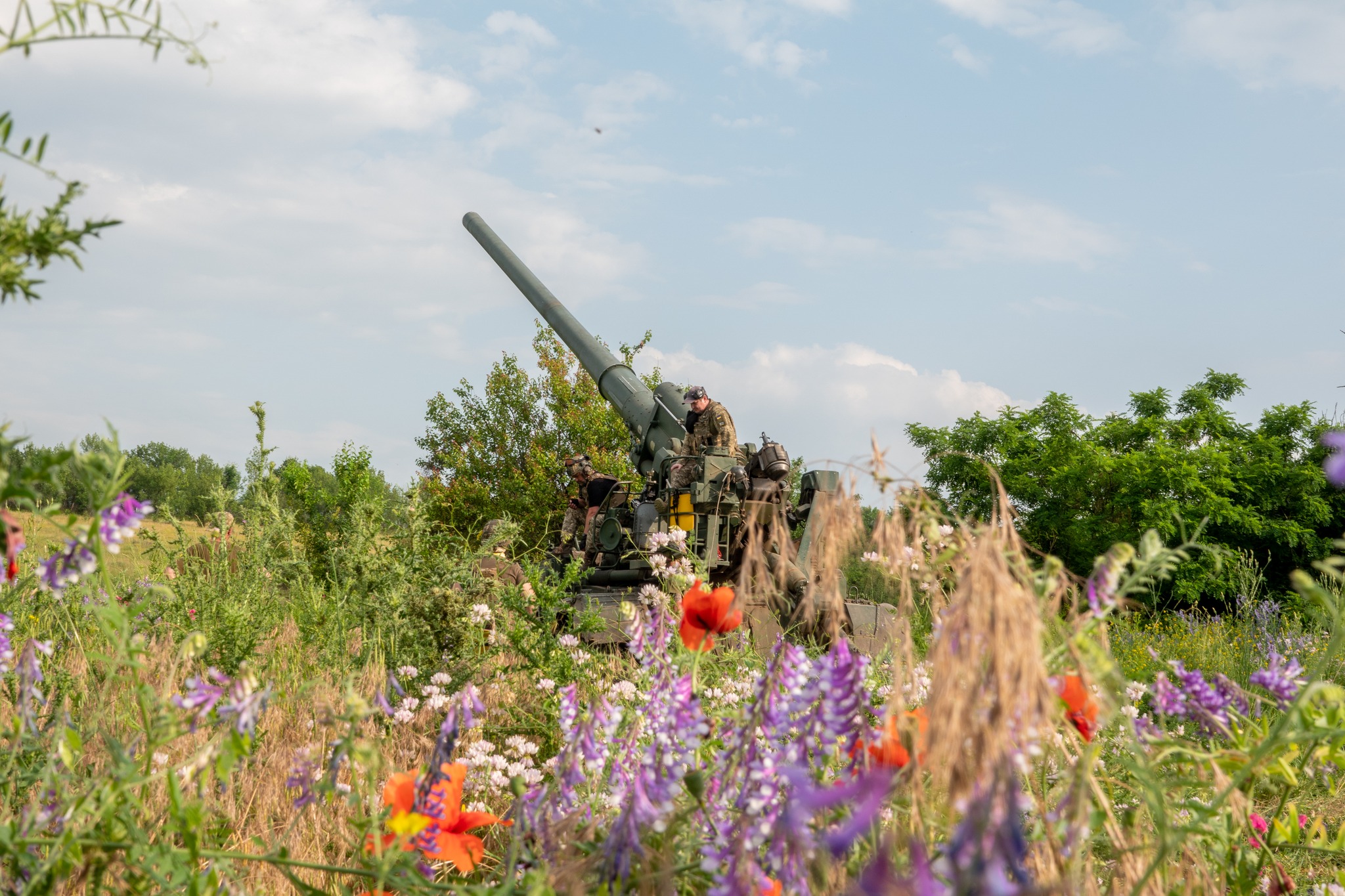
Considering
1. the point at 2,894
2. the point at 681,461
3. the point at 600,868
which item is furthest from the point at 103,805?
the point at 681,461

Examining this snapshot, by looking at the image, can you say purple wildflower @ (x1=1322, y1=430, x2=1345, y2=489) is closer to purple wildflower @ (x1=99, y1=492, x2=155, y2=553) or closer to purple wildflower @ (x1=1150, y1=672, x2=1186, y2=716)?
purple wildflower @ (x1=1150, y1=672, x2=1186, y2=716)

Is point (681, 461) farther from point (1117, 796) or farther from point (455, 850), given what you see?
point (455, 850)

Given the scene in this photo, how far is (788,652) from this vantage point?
133 centimetres

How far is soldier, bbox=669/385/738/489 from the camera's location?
8070 millimetres

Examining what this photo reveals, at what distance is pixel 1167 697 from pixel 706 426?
6719mm

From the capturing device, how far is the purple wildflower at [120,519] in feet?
4.02

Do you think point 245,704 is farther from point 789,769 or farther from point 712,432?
point 712,432

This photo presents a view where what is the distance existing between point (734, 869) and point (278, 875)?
162 cm

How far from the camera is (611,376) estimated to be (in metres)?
10.3

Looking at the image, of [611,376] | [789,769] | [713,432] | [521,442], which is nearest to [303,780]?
[789,769]

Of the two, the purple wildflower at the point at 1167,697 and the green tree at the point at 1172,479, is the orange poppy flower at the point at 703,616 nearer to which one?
the purple wildflower at the point at 1167,697

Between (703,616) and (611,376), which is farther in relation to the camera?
(611,376)

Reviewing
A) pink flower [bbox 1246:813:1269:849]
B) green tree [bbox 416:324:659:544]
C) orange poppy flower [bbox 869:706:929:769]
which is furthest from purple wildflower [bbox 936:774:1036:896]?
green tree [bbox 416:324:659:544]

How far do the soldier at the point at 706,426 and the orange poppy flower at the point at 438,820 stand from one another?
649 centimetres
